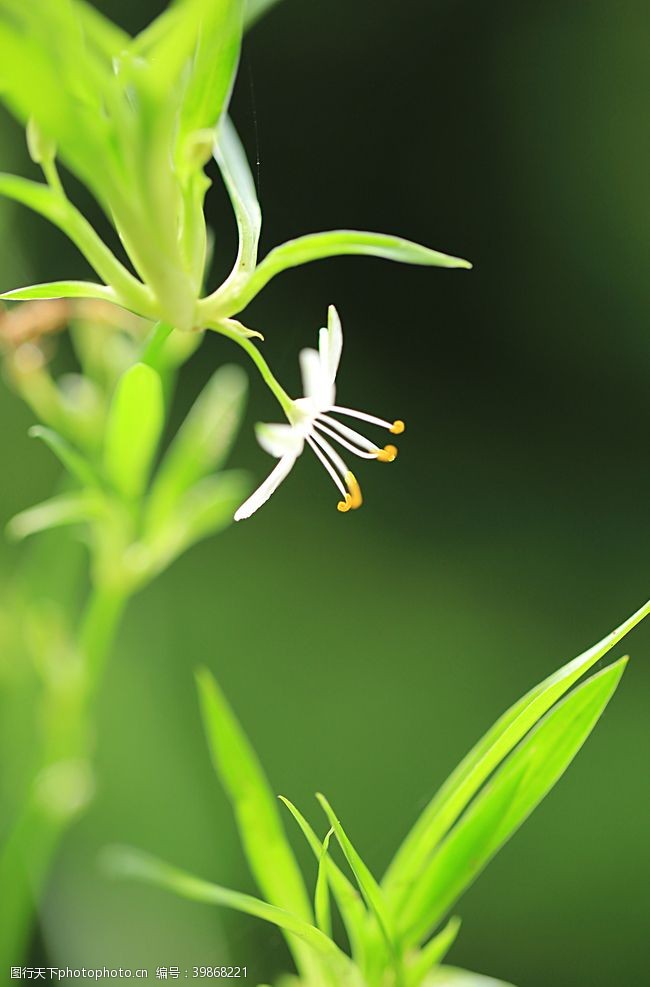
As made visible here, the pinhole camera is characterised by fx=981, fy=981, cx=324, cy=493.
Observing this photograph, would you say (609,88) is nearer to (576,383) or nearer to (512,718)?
(576,383)

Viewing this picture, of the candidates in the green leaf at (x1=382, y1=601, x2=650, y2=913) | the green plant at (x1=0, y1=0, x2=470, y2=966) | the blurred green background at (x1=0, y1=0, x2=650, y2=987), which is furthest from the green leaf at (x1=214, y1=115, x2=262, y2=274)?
the blurred green background at (x1=0, y1=0, x2=650, y2=987)

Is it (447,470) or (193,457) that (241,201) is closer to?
(193,457)

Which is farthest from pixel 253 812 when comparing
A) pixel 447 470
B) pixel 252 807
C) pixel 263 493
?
pixel 447 470

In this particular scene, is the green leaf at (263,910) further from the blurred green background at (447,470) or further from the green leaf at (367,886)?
the blurred green background at (447,470)

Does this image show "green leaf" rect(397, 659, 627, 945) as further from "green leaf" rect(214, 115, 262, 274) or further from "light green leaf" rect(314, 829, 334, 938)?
"green leaf" rect(214, 115, 262, 274)

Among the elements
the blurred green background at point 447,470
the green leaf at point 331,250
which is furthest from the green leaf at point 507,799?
Result: the blurred green background at point 447,470

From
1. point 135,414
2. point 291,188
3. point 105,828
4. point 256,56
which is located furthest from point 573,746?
point 256,56
